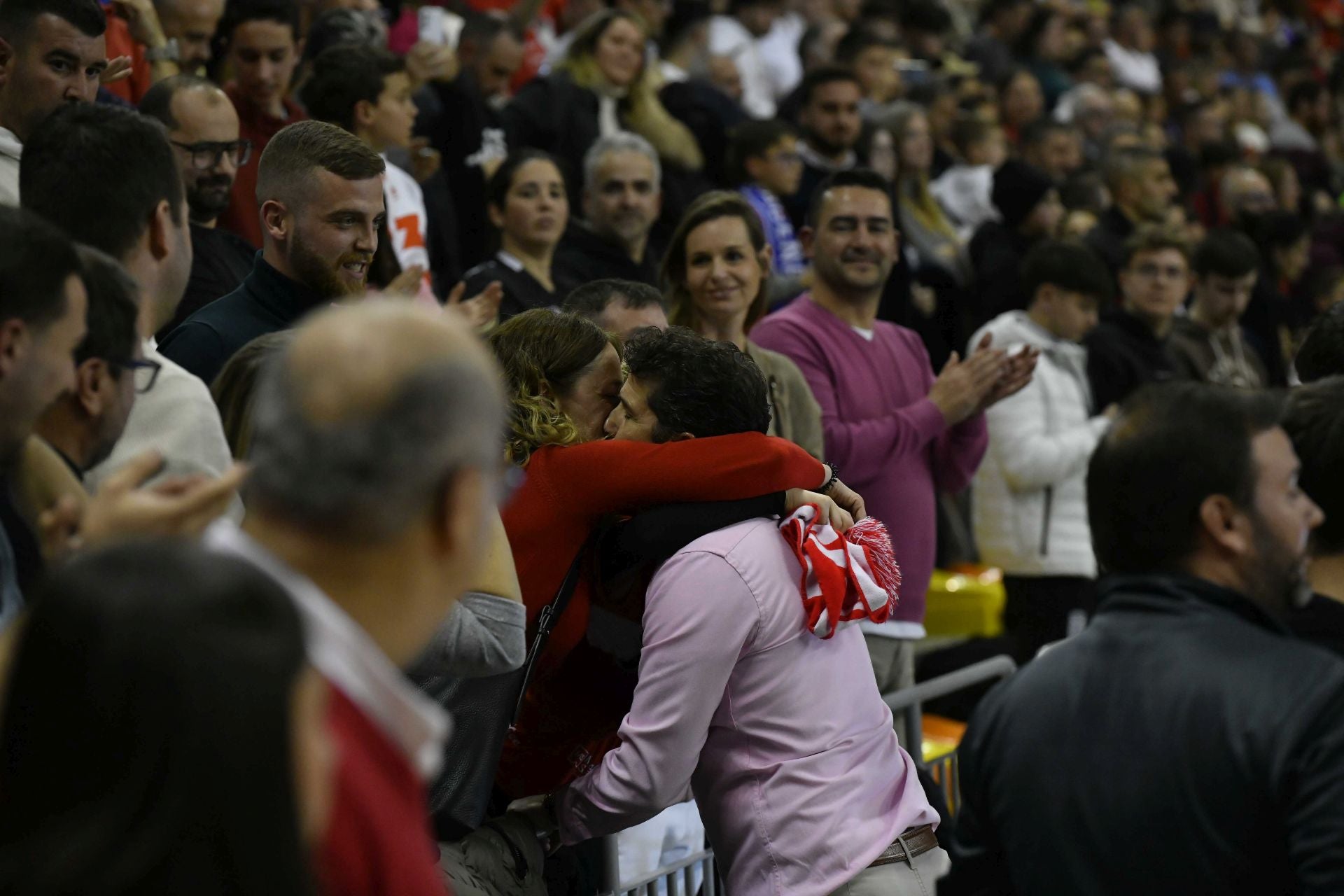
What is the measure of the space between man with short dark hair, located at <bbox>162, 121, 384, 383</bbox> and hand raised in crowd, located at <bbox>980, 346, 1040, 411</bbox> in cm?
193

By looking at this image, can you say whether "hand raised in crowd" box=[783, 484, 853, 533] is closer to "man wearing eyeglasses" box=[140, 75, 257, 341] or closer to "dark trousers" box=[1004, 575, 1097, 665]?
"man wearing eyeglasses" box=[140, 75, 257, 341]

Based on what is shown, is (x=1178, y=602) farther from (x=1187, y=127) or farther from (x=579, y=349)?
(x=1187, y=127)

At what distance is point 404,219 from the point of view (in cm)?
484

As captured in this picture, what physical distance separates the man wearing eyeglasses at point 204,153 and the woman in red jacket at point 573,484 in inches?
51.9

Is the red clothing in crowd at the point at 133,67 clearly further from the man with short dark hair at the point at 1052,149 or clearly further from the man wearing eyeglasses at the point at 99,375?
the man with short dark hair at the point at 1052,149

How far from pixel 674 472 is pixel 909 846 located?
2.45 ft

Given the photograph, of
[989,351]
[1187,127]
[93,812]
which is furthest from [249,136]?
[1187,127]

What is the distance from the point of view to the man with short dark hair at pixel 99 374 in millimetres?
2016


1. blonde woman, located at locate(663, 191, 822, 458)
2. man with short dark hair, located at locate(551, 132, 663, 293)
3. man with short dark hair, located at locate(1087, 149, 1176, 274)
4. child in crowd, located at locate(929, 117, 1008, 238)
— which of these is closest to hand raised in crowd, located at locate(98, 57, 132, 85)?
blonde woman, located at locate(663, 191, 822, 458)

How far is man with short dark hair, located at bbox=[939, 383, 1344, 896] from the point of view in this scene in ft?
6.46

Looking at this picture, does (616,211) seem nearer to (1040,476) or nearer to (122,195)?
(1040,476)

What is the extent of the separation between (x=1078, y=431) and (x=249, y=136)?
114 inches

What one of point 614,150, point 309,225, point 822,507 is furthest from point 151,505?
point 614,150

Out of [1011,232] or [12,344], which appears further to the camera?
[1011,232]
